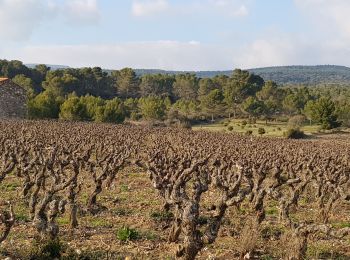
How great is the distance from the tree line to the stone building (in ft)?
13.1

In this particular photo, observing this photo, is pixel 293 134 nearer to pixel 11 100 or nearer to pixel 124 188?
pixel 11 100

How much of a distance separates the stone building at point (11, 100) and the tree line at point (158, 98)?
13.1ft

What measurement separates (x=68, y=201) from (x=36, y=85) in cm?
9502

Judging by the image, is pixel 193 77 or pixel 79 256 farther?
pixel 193 77

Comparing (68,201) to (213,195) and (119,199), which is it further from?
(213,195)

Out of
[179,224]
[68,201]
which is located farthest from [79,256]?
[68,201]

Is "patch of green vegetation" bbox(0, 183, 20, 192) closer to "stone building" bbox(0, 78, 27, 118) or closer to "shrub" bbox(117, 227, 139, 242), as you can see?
"shrub" bbox(117, 227, 139, 242)

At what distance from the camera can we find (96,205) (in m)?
17.0

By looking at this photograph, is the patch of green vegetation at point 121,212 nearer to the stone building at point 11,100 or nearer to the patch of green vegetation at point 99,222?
the patch of green vegetation at point 99,222

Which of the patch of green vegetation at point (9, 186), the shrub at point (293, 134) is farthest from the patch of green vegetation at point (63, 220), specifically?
the shrub at point (293, 134)

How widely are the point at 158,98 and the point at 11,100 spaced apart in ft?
126

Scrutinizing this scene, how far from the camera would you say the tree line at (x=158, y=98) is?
237 ft

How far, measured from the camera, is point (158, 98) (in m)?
97.0

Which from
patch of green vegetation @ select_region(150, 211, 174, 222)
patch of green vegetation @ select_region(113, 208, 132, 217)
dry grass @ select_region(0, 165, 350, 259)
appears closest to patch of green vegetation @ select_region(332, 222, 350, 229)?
dry grass @ select_region(0, 165, 350, 259)
